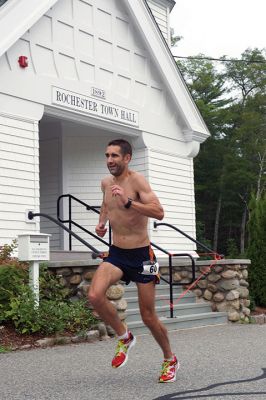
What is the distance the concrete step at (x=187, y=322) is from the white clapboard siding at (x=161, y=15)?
8726 millimetres

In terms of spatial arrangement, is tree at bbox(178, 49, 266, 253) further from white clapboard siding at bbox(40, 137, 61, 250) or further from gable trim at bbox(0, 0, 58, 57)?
gable trim at bbox(0, 0, 58, 57)

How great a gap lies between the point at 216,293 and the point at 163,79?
5.01 metres

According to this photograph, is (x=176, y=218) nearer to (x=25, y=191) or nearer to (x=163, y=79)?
(x=163, y=79)

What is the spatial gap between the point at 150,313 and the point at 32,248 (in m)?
3.23

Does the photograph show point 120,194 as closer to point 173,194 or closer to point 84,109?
point 84,109

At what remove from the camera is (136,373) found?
19.0 ft

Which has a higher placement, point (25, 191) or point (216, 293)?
point (25, 191)

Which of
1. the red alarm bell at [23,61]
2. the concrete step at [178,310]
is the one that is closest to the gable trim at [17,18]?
the red alarm bell at [23,61]

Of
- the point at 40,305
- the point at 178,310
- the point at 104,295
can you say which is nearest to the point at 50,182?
the point at 178,310

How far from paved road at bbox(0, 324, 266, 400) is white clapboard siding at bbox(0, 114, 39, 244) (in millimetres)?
3209

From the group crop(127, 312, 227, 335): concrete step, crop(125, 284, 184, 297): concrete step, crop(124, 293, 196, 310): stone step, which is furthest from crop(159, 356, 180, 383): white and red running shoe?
crop(125, 284, 184, 297): concrete step

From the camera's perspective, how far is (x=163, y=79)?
1411 centimetres

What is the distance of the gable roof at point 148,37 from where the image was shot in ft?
34.4

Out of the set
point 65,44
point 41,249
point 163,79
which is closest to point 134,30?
point 163,79
